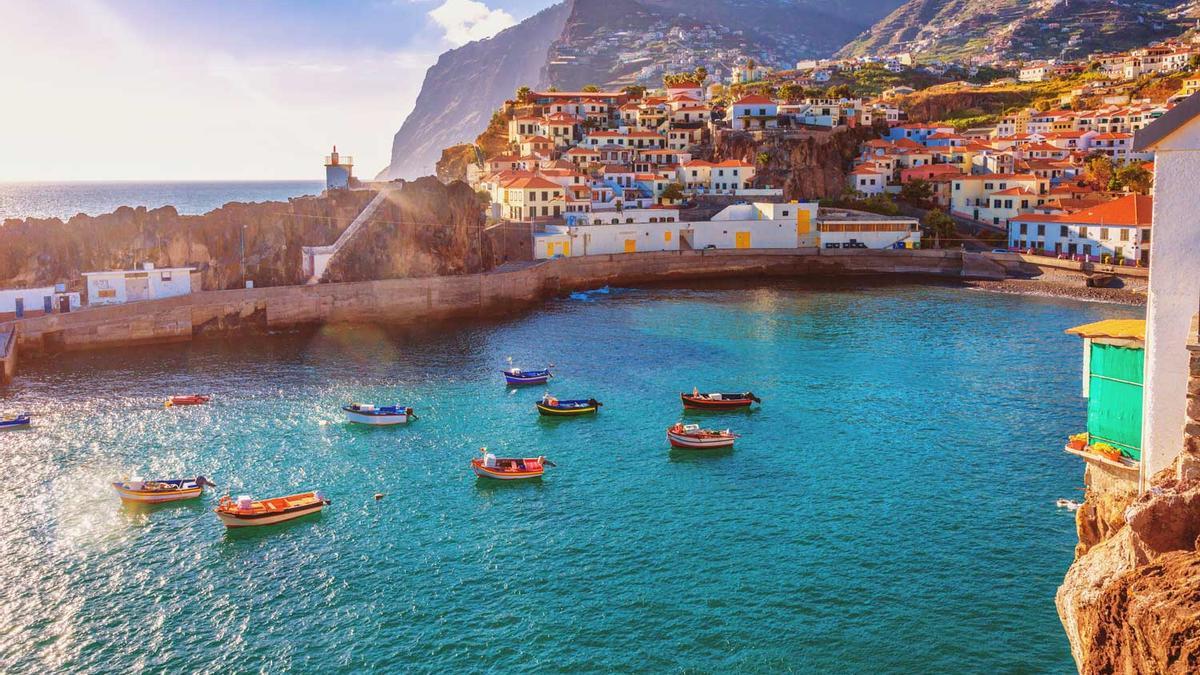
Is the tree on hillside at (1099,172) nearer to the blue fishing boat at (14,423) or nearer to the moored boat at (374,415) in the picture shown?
the moored boat at (374,415)

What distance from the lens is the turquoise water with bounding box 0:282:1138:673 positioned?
23.4 m

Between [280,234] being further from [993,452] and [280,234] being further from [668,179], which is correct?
[993,452]

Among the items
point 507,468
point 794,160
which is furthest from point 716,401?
point 794,160

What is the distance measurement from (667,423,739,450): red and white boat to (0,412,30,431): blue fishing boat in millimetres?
28430

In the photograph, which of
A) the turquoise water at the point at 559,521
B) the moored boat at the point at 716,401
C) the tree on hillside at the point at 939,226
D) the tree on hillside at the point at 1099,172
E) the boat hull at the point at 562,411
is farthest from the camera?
the tree on hillside at the point at 1099,172

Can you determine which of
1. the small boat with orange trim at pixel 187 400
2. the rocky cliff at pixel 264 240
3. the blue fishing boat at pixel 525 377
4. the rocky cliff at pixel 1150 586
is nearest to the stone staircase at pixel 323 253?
the rocky cliff at pixel 264 240

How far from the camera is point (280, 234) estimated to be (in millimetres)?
72375

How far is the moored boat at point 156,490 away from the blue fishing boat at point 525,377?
1897 centimetres

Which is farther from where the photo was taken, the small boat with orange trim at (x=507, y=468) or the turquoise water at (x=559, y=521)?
the small boat with orange trim at (x=507, y=468)

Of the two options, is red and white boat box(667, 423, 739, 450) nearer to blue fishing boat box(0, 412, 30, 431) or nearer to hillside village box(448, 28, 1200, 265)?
blue fishing boat box(0, 412, 30, 431)

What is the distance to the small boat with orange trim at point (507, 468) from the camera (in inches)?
1368

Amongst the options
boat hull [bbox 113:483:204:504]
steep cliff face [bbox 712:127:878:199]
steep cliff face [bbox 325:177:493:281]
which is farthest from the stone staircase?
steep cliff face [bbox 712:127:878:199]

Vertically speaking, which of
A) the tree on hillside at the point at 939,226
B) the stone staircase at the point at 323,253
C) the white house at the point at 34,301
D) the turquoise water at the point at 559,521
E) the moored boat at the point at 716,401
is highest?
the tree on hillside at the point at 939,226

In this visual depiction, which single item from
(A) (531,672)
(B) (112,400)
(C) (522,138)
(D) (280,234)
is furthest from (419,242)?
(A) (531,672)
